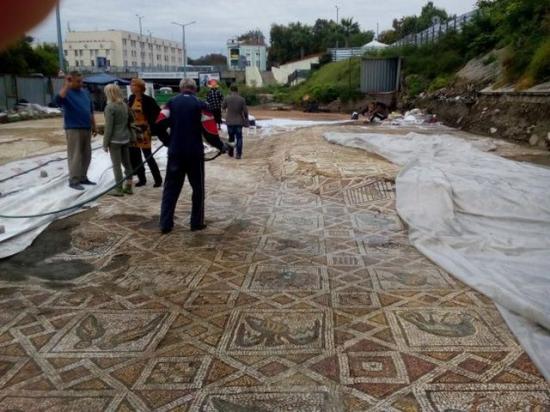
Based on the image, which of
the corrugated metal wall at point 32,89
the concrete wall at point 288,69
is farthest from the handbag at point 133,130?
the concrete wall at point 288,69

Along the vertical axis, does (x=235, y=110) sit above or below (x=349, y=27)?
below

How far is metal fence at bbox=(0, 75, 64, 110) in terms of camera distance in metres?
24.0

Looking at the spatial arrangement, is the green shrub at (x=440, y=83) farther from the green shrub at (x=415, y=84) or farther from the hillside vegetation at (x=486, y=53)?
the green shrub at (x=415, y=84)

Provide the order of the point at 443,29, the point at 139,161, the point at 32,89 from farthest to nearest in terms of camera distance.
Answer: the point at 32,89, the point at 443,29, the point at 139,161

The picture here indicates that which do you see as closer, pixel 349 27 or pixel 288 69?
pixel 288 69

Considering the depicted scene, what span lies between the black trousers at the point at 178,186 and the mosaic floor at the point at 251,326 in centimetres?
20

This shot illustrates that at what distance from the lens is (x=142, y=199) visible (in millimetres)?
7328

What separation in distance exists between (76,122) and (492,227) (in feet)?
18.3

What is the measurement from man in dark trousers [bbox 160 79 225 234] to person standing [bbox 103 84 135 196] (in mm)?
1590

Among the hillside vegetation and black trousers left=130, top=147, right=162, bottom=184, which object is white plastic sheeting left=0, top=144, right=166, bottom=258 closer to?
black trousers left=130, top=147, right=162, bottom=184

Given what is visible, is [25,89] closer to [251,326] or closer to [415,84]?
[415,84]

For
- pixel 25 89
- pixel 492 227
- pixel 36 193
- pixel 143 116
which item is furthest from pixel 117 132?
pixel 25 89

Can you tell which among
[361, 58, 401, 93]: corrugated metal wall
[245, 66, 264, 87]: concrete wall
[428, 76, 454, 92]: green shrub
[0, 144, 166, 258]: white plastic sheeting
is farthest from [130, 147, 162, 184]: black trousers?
[245, 66, 264, 87]: concrete wall

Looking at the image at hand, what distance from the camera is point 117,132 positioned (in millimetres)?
7391
